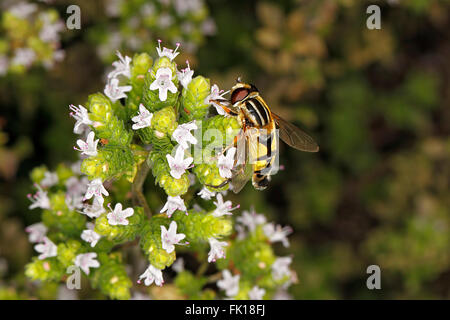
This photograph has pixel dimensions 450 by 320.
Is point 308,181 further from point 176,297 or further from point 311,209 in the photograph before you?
point 176,297

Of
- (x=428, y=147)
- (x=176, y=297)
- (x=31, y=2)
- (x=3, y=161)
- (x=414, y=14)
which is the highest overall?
(x=414, y=14)

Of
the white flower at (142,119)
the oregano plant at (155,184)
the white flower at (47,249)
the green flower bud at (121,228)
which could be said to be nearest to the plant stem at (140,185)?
the oregano plant at (155,184)

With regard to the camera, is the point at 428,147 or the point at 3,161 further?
the point at 428,147

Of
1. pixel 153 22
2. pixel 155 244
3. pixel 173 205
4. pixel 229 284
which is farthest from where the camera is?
pixel 153 22

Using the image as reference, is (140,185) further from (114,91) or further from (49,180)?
(49,180)

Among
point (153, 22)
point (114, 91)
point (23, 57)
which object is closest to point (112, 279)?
point (114, 91)

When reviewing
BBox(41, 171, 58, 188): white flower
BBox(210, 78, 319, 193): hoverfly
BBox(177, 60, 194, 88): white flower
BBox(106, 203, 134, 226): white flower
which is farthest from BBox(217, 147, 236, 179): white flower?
BBox(41, 171, 58, 188): white flower

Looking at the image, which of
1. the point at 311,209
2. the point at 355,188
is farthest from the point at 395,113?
the point at 311,209
